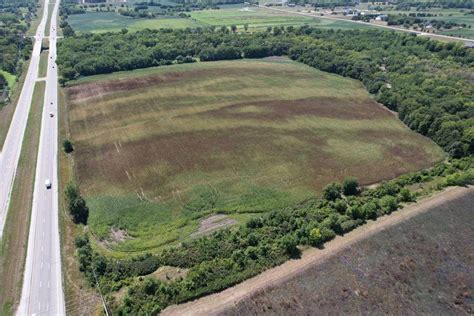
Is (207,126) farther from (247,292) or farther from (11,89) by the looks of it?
(11,89)

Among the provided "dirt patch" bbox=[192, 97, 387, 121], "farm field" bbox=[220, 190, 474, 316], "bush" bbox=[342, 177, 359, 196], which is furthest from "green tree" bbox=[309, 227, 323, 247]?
"dirt patch" bbox=[192, 97, 387, 121]

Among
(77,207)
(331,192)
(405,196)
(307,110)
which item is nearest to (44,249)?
(77,207)

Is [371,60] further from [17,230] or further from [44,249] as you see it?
[17,230]

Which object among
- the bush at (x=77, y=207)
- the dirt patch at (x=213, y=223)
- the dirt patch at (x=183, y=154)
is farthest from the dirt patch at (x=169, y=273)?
the dirt patch at (x=183, y=154)

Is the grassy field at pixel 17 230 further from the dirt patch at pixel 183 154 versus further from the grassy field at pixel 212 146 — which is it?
the dirt patch at pixel 183 154

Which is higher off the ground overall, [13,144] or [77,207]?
[77,207]

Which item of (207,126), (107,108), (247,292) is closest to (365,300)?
(247,292)

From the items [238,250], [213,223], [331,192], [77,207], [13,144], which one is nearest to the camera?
[238,250]

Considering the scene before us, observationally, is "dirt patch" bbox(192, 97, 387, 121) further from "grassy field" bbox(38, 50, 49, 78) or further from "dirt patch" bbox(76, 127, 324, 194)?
"grassy field" bbox(38, 50, 49, 78)
